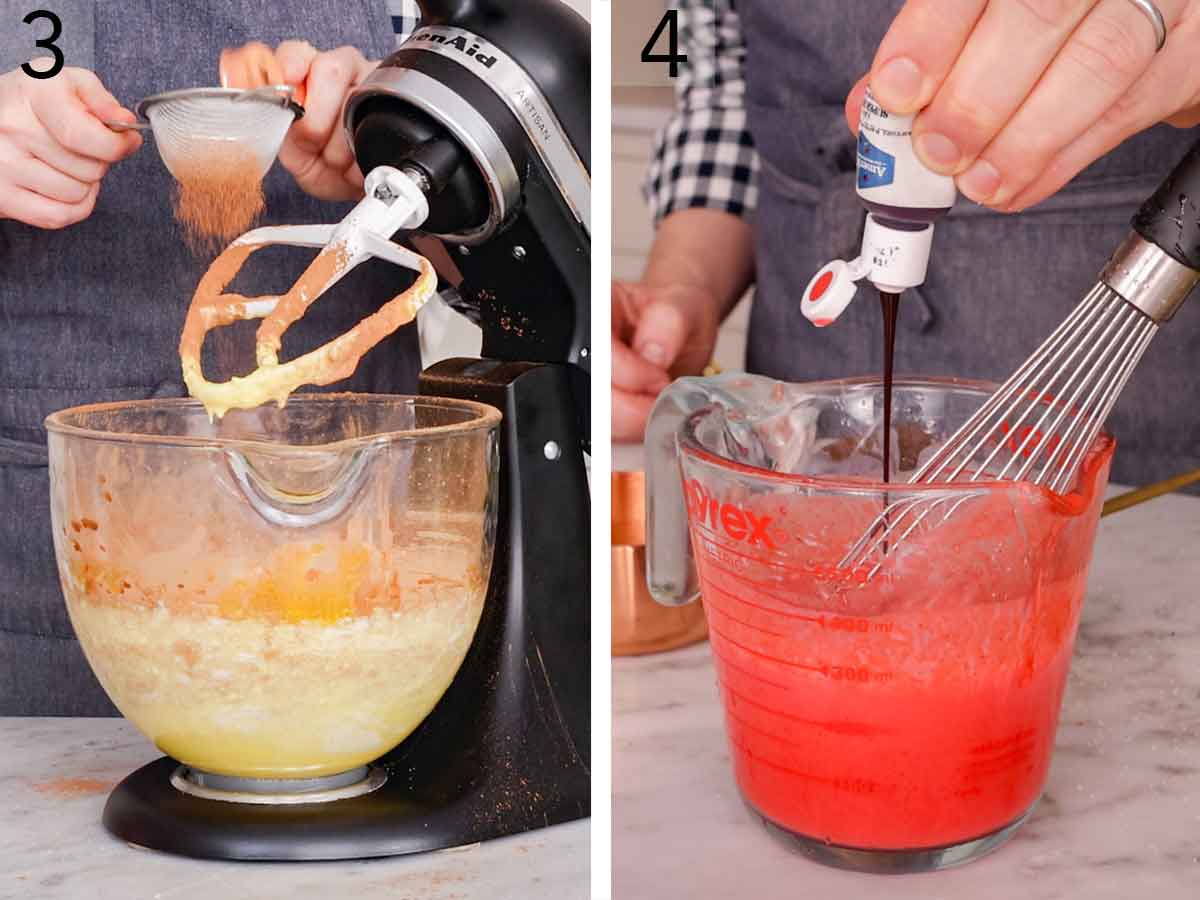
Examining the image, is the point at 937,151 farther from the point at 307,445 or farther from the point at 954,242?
the point at 954,242

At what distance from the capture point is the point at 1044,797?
404 mm

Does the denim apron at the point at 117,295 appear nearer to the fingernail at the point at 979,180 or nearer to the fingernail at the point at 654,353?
the fingernail at the point at 979,180

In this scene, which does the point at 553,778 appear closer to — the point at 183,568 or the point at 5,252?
the point at 183,568

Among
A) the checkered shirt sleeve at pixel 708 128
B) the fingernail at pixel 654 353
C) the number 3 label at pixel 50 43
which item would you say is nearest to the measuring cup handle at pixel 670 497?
the number 3 label at pixel 50 43

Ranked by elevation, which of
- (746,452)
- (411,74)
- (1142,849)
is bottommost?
(1142,849)

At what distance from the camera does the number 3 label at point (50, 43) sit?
1.36ft

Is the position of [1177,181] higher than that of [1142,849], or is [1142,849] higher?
[1177,181]

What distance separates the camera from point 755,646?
350 millimetres

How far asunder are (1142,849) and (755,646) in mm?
130

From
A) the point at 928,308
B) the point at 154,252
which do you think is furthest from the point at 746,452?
the point at 928,308

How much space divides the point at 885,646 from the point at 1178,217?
0.45 feet

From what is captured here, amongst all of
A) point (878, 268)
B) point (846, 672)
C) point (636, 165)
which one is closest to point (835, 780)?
point (846, 672)

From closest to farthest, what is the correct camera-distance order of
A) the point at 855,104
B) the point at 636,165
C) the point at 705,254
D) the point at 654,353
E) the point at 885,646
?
the point at 885,646, the point at 855,104, the point at 654,353, the point at 705,254, the point at 636,165

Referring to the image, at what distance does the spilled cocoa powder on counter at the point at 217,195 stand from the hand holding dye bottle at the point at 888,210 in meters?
0.18
